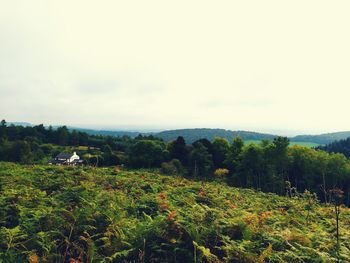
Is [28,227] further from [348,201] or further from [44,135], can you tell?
[44,135]

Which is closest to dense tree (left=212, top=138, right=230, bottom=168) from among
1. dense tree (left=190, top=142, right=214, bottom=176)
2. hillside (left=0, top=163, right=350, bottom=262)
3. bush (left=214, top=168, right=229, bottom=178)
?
dense tree (left=190, top=142, right=214, bottom=176)

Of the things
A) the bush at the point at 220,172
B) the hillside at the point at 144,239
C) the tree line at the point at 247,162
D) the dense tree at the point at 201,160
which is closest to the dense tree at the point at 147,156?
the tree line at the point at 247,162

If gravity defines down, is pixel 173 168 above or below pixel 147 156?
below

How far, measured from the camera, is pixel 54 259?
8.52m

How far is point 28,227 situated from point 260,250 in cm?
733

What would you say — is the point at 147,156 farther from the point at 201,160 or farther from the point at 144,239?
the point at 144,239

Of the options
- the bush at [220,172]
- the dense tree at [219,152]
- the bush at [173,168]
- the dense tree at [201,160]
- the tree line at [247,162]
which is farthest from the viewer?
the dense tree at [219,152]

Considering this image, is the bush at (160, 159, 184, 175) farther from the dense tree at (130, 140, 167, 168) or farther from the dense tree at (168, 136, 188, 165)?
the dense tree at (130, 140, 167, 168)

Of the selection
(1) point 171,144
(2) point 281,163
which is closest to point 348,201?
(2) point 281,163

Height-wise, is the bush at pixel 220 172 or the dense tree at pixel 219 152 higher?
the dense tree at pixel 219 152

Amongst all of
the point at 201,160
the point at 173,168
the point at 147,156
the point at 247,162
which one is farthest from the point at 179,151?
the point at 247,162

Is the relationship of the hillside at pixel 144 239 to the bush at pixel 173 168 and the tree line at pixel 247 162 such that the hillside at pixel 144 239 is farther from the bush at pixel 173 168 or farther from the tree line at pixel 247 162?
the bush at pixel 173 168

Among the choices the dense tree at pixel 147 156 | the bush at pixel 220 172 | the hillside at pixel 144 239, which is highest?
the hillside at pixel 144 239

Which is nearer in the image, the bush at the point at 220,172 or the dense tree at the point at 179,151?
the bush at the point at 220,172
